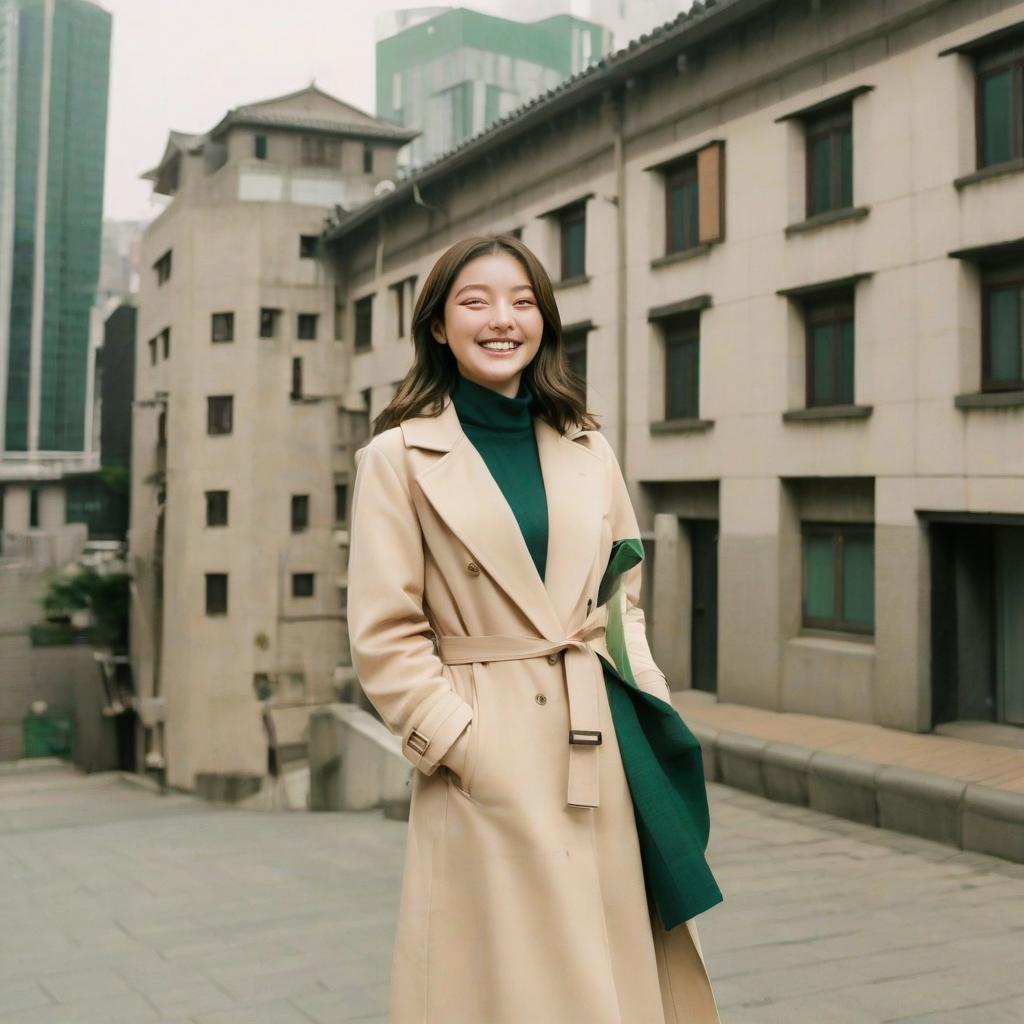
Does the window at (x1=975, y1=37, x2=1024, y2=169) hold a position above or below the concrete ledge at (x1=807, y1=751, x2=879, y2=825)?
above

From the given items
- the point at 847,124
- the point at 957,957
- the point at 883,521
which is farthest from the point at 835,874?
the point at 847,124

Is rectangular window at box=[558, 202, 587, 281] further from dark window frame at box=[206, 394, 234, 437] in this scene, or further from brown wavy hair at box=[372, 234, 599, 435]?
brown wavy hair at box=[372, 234, 599, 435]

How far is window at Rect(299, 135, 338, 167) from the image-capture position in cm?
1998

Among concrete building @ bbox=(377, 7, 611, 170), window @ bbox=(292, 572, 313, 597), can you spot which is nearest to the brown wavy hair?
concrete building @ bbox=(377, 7, 611, 170)

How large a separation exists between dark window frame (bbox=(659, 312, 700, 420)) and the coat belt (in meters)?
10.5

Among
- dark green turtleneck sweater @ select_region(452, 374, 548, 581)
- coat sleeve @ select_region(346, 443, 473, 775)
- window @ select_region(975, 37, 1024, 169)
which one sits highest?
window @ select_region(975, 37, 1024, 169)

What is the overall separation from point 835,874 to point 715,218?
800 cm

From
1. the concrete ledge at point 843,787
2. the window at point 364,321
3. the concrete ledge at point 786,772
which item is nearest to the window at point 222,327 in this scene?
the window at point 364,321

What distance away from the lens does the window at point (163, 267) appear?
820 inches

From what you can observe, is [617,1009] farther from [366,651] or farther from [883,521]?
[883,521]

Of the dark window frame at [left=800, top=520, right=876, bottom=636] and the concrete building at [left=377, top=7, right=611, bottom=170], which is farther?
the concrete building at [left=377, top=7, right=611, bottom=170]

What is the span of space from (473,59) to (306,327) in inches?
209

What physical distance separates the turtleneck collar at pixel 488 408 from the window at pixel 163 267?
65.4 feet

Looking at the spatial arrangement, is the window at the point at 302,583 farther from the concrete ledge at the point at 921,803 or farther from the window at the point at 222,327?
the concrete ledge at the point at 921,803
